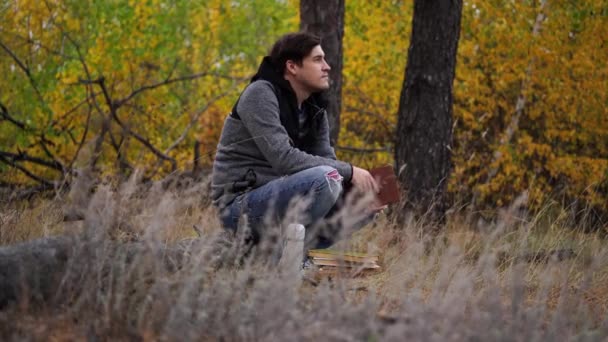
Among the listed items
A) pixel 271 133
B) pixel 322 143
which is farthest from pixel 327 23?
pixel 271 133

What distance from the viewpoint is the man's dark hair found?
465cm

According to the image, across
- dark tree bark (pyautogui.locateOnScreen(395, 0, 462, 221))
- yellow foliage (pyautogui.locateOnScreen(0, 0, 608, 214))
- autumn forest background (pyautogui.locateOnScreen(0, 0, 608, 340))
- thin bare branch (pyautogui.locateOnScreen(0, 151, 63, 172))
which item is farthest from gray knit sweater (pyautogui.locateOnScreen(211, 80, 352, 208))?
yellow foliage (pyautogui.locateOnScreen(0, 0, 608, 214))

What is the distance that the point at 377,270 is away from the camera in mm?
4871

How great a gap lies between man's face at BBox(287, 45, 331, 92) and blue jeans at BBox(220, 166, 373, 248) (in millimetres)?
546

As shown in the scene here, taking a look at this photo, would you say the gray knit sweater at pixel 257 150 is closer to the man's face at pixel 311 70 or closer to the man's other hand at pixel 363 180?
the man's other hand at pixel 363 180

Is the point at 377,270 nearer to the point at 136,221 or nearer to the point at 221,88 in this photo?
the point at 136,221

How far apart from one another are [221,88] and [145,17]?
479cm

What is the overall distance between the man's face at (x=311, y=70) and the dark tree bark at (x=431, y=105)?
2.96 m

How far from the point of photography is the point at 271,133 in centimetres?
440

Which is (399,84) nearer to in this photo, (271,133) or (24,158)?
(24,158)

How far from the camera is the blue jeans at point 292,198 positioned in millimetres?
4301

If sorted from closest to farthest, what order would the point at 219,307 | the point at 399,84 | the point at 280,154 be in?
the point at 219,307
the point at 280,154
the point at 399,84

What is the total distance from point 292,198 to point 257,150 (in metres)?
0.48

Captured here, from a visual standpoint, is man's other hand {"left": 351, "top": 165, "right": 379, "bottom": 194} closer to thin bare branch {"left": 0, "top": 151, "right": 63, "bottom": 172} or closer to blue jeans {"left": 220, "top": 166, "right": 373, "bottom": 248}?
blue jeans {"left": 220, "top": 166, "right": 373, "bottom": 248}
